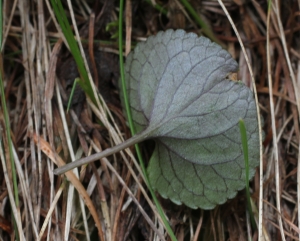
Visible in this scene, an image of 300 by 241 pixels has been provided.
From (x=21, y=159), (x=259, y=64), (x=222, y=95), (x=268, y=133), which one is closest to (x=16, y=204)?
(x=21, y=159)

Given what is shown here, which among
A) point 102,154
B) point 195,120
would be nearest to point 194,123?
point 195,120

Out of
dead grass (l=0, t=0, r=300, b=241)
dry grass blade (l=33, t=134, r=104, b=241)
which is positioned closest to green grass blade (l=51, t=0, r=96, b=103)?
dead grass (l=0, t=0, r=300, b=241)

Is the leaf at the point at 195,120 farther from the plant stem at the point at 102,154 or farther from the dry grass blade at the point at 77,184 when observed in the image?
the dry grass blade at the point at 77,184

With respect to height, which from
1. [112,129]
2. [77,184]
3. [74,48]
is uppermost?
[74,48]

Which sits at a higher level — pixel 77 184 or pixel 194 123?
pixel 194 123

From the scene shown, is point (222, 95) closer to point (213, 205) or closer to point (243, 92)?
point (243, 92)

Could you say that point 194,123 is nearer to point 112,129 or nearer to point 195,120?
point 195,120

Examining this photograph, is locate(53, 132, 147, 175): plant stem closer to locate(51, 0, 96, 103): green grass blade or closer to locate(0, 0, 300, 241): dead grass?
locate(0, 0, 300, 241): dead grass

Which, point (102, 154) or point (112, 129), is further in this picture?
point (112, 129)
